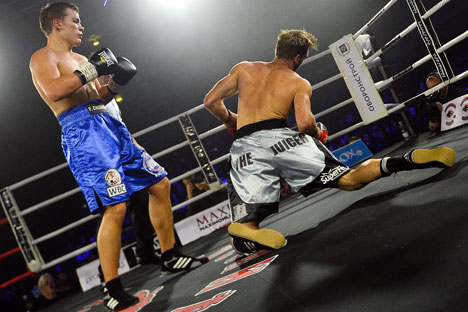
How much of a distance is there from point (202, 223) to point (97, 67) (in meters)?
1.98

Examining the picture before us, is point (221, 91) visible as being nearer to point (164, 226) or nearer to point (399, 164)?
point (164, 226)

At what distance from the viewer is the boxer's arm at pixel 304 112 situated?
5.28 feet

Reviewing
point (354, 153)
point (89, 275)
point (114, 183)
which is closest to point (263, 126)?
point (114, 183)

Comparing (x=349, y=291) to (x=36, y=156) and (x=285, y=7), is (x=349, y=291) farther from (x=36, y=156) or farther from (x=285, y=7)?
(x=285, y=7)

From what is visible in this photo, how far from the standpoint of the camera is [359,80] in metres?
3.13

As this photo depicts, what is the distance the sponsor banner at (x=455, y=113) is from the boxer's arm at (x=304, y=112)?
1442 millimetres

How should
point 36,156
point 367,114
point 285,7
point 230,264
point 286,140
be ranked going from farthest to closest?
point 285,7 → point 36,156 → point 367,114 → point 286,140 → point 230,264

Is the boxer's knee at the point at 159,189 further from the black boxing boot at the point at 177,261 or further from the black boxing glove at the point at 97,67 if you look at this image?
the black boxing glove at the point at 97,67

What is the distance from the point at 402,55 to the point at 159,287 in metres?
7.70

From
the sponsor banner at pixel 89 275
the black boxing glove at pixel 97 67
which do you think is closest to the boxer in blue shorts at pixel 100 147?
the black boxing glove at pixel 97 67

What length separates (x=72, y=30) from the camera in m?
1.74

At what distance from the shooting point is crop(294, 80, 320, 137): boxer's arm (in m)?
1.61

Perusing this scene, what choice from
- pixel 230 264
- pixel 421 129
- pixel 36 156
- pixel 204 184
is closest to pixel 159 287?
pixel 230 264

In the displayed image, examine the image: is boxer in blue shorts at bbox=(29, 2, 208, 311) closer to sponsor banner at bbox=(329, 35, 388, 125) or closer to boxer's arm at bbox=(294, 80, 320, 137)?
boxer's arm at bbox=(294, 80, 320, 137)
